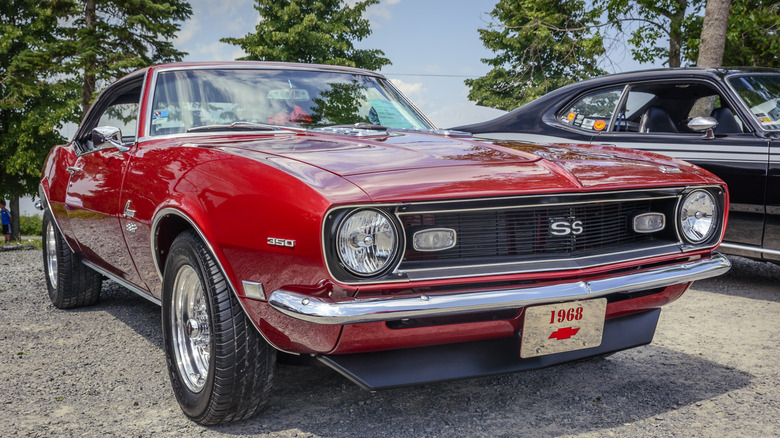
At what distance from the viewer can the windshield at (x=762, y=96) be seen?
4895 millimetres

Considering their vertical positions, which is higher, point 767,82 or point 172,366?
point 767,82

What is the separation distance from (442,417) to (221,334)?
3.13 ft

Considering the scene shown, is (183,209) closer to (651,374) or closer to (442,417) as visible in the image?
(442,417)

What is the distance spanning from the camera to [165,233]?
2.95 metres

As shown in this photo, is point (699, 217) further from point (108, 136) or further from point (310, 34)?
point (310, 34)

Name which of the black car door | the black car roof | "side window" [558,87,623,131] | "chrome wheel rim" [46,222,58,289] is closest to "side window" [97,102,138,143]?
"chrome wheel rim" [46,222,58,289]

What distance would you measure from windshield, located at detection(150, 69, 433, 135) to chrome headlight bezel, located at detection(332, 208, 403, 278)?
135cm

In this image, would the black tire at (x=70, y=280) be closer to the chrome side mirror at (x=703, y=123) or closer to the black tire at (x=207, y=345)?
the black tire at (x=207, y=345)

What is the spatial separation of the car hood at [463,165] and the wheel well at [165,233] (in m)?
0.39

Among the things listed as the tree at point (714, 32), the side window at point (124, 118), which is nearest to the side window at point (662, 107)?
the side window at point (124, 118)

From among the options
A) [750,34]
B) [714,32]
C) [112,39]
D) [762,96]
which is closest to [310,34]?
[112,39]

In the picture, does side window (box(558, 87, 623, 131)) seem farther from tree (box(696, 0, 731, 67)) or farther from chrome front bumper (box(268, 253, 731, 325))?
tree (box(696, 0, 731, 67))

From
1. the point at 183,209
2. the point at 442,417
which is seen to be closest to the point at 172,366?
the point at 183,209

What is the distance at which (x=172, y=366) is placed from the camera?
285 cm
